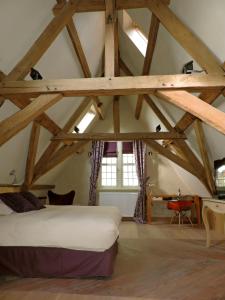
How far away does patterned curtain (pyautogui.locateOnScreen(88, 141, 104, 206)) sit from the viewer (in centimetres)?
740

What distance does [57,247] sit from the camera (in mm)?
2805

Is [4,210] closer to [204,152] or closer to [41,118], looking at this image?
[41,118]

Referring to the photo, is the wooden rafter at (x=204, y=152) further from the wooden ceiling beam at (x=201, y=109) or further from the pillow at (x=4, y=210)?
the pillow at (x=4, y=210)

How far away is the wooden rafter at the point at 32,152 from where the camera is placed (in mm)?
4739

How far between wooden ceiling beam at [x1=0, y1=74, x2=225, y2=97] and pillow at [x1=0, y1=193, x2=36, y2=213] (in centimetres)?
153

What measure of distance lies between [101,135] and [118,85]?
304cm

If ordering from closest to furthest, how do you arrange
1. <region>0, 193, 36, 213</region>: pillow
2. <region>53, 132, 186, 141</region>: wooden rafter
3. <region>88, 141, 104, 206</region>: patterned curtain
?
1. <region>0, 193, 36, 213</region>: pillow
2. <region>53, 132, 186, 141</region>: wooden rafter
3. <region>88, 141, 104, 206</region>: patterned curtain

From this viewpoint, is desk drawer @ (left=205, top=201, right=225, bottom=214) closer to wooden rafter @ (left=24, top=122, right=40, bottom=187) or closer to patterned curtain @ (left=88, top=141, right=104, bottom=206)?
wooden rafter @ (left=24, top=122, right=40, bottom=187)

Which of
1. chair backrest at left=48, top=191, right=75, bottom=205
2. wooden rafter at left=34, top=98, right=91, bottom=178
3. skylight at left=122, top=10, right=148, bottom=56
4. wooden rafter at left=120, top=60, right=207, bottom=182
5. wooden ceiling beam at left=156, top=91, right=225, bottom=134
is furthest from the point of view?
chair backrest at left=48, top=191, right=75, bottom=205

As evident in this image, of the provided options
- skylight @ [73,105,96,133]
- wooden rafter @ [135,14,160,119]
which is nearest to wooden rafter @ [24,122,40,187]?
wooden rafter @ [135,14,160,119]

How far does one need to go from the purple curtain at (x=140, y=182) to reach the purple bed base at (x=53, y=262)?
4.23 m

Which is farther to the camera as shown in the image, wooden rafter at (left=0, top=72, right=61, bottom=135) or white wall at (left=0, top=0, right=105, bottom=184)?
wooden rafter at (left=0, top=72, right=61, bottom=135)

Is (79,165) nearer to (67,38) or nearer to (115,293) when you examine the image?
(67,38)

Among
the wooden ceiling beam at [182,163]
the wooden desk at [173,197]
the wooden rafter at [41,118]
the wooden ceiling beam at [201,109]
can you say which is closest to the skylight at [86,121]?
the wooden rafter at [41,118]
